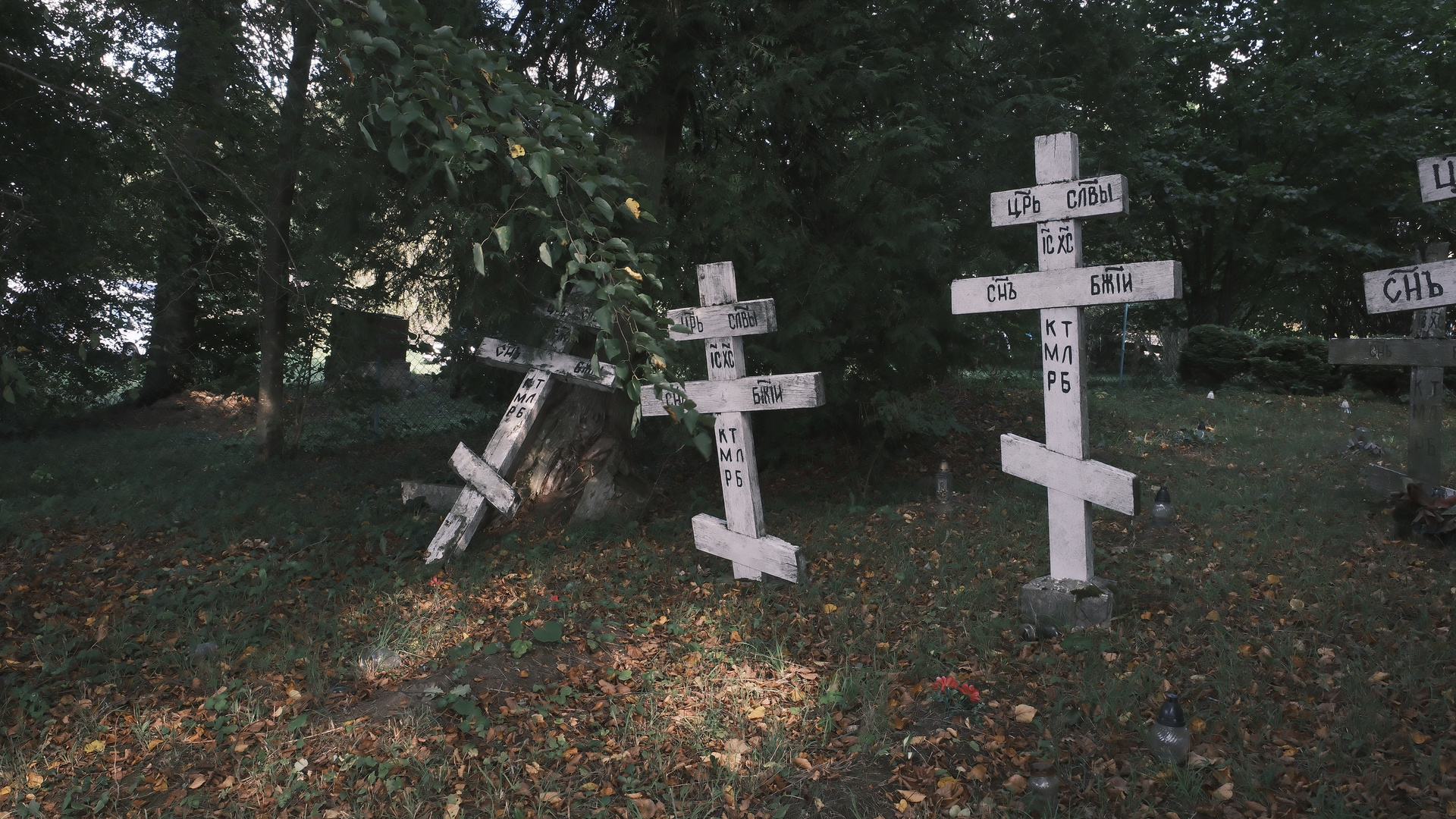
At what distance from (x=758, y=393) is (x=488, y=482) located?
230 cm

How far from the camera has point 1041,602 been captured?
4512 millimetres

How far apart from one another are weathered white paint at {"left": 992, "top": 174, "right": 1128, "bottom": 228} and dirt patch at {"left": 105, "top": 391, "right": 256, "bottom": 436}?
1225cm

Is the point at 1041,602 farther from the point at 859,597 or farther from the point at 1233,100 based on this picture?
the point at 1233,100

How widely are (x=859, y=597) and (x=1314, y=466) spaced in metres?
5.56

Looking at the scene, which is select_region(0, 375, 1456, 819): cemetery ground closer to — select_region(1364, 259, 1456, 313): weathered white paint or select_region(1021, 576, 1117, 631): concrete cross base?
select_region(1021, 576, 1117, 631): concrete cross base

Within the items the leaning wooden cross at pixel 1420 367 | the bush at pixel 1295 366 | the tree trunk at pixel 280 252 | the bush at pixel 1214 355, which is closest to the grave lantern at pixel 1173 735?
the leaning wooden cross at pixel 1420 367

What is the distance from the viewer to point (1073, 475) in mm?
4598

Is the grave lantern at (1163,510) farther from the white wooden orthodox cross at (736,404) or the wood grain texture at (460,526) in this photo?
the wood grain texture at (460,526)

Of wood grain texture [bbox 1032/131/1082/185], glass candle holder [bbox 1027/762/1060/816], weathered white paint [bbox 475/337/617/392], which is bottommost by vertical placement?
glass candle holder [bbox 1027/762/1060/816]

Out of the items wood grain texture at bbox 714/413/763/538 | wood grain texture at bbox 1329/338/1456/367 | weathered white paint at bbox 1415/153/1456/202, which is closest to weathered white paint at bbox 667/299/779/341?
wood grain texture at bbox 714/413/763/538

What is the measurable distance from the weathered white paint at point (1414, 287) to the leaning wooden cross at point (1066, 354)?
6.42 feet

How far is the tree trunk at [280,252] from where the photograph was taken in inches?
306

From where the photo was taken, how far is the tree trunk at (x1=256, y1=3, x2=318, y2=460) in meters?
7.77

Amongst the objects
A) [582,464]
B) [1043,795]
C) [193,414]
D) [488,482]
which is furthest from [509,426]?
[193,414]
